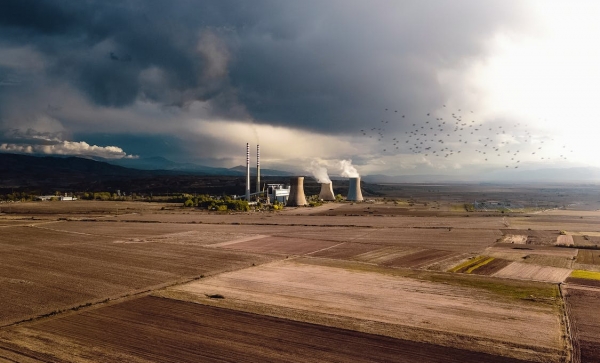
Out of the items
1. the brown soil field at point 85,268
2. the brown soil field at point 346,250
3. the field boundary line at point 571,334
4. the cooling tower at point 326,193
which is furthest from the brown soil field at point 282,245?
the cooling tower at point 326,193

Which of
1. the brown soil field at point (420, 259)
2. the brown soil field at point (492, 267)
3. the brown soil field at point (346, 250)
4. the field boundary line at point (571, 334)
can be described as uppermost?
the brown soil field at point (346, 250)

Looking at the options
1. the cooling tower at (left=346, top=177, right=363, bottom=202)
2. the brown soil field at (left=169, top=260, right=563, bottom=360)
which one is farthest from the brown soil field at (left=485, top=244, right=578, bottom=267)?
the cooling tower at (left=346, top=177, right=363, bottom=202)

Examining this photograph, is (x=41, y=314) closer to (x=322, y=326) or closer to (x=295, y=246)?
(x=322, y=326)

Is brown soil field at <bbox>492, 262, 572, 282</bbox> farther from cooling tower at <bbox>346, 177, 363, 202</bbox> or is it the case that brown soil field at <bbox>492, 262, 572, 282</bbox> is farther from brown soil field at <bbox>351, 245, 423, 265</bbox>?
cooling tower at <bbox>346, 177, 363, 202</bbox>

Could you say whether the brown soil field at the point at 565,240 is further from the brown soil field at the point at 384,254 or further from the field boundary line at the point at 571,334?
the field boundary line at the point at 571,334

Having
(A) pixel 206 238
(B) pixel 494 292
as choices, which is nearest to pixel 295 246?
(A) pixel 206 238

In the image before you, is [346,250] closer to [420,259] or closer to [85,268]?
[420,259]

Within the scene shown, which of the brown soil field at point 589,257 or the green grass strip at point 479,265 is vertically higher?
the green grass strip at point 479,265
